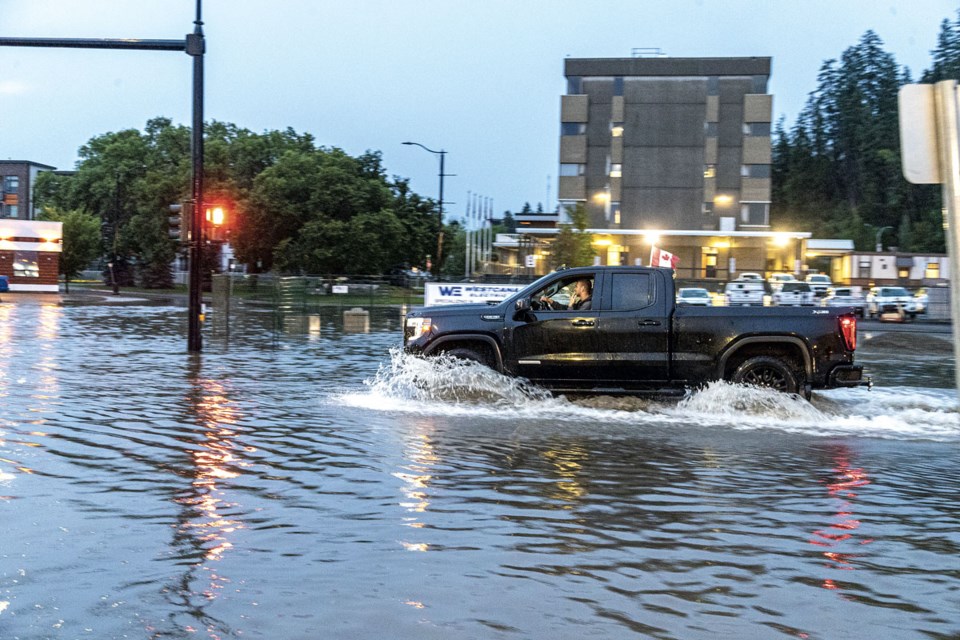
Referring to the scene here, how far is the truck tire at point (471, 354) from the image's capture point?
14008mm

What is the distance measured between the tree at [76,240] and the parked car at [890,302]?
174 ft

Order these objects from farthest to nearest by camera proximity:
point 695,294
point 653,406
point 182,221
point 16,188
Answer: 1. point 16,188
2. point 695,294
3. point 182,221
4. point 653,406

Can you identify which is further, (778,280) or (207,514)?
(778,280)

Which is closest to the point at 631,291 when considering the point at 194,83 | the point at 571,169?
the point at 194,83

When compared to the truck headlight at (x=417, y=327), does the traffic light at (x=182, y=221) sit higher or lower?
higher

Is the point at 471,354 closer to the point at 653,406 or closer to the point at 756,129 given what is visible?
the point at 653,406

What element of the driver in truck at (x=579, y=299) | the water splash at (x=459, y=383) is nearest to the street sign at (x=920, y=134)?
the driver in truck at (x=579, y=299)

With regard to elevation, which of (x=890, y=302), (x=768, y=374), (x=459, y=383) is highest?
(x=890, y=302)

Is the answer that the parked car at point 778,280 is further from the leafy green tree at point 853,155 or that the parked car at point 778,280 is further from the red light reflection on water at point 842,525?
the leafy green tree at point 853,155

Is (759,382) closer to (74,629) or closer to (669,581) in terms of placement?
(669,581)

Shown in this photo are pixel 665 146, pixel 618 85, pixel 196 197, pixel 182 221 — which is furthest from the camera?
pixel 618 85

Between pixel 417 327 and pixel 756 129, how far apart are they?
6927 cm

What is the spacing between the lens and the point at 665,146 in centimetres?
8012

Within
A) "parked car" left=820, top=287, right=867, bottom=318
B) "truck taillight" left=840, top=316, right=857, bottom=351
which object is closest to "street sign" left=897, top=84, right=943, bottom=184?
"truck taillight" left=840, top=316, right=857, bottom=351
